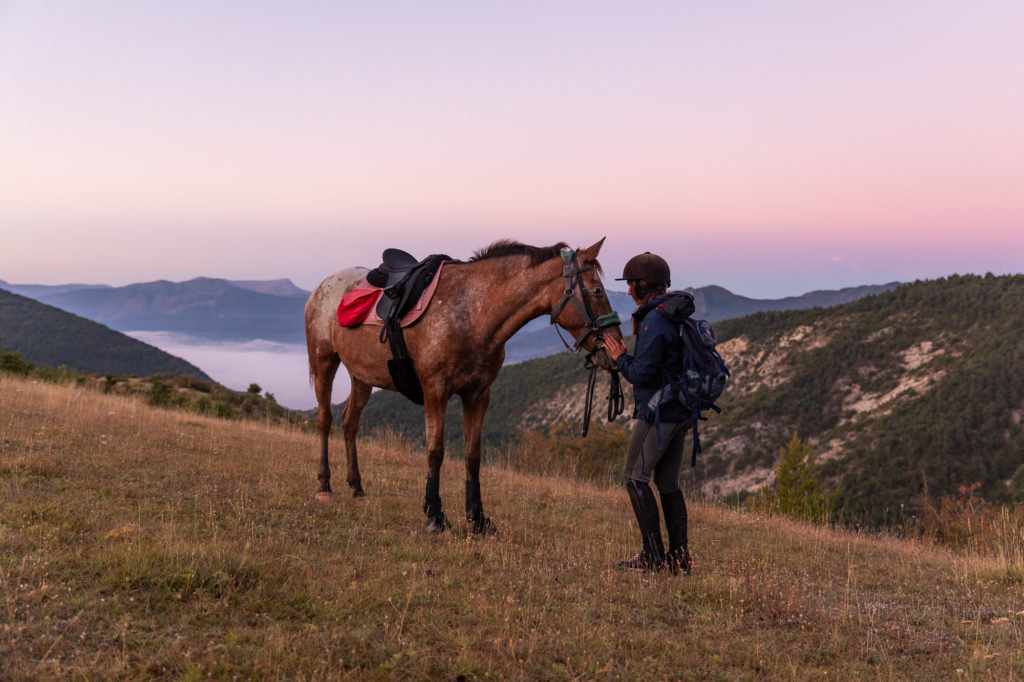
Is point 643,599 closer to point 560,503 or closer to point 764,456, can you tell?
point 560,503

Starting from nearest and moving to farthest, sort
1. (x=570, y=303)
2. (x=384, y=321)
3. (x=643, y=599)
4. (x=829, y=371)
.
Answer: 1. (x=643, y=599)
2. (x=570, y=303)
3. (x=384, y=321)
4. (x=829, y=371)

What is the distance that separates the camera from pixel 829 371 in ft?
232

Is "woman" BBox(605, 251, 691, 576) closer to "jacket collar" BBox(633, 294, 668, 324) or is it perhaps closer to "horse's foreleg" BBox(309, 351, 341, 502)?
"jacket collar" BBox(633, 294, 668, 324)

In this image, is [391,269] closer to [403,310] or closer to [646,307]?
[403,310]

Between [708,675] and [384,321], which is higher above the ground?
[384,321]

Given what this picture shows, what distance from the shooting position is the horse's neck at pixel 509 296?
5918 millimetres

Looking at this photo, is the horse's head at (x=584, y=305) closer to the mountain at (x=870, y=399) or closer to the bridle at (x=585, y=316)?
the bridle at (x=585, y=316)

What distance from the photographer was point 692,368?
16.5 ft

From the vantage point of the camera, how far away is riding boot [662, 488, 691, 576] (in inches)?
216

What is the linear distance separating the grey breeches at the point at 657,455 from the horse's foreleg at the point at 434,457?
1.89m

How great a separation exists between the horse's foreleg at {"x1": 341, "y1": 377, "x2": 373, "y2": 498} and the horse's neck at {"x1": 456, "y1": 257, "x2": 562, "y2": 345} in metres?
2.34

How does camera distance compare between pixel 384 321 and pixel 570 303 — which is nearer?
pixel 570 303

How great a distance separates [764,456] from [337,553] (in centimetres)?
6183

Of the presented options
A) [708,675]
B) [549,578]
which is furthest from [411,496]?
[708,675]
